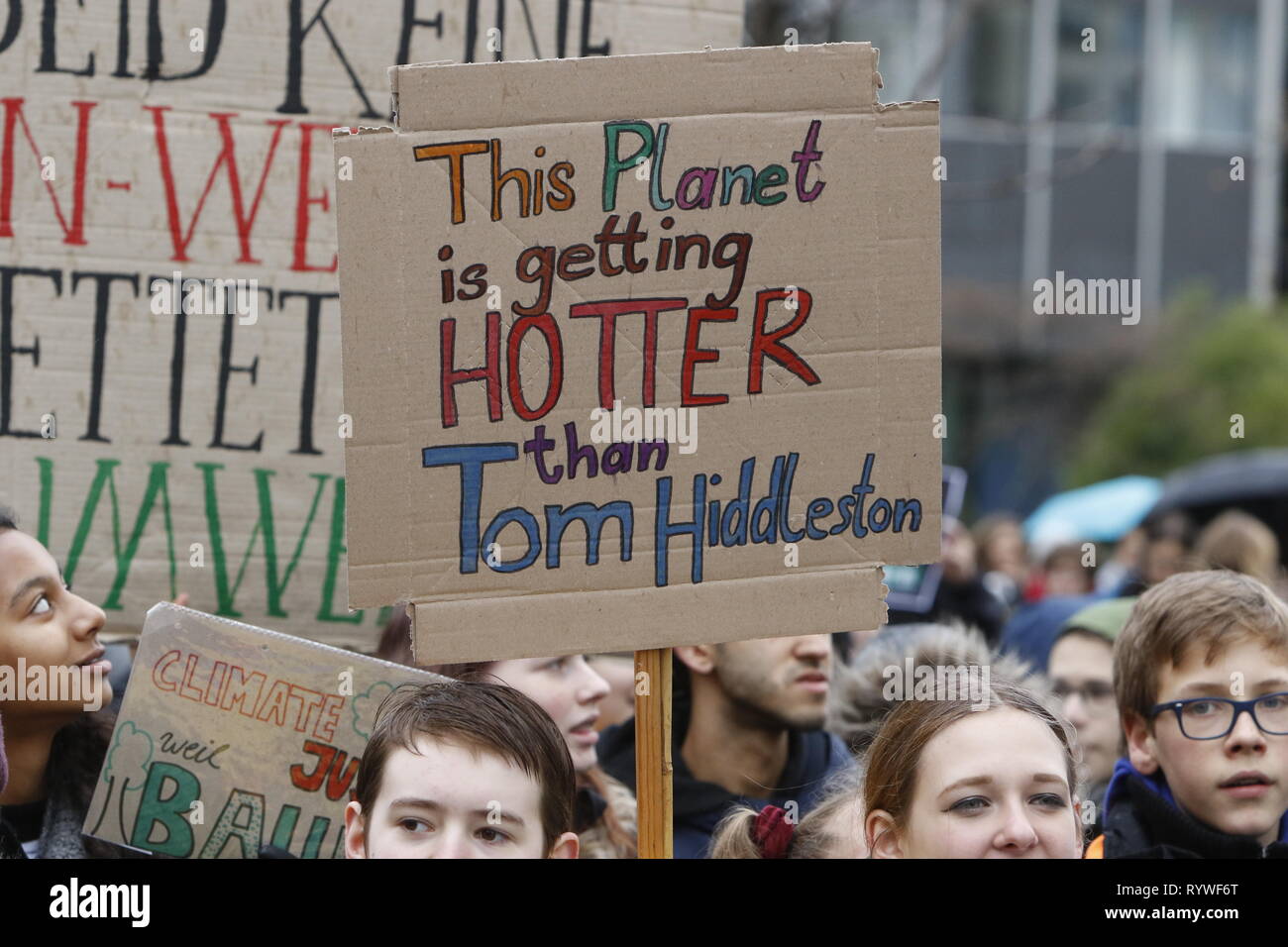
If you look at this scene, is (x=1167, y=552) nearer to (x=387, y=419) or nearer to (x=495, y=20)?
(x=495, y=20)

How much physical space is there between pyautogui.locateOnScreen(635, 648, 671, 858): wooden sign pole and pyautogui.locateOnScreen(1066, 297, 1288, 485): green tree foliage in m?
17.6

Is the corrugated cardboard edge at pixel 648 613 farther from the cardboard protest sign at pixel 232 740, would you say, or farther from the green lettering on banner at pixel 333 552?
the green lettering on banner at pixel 333 552

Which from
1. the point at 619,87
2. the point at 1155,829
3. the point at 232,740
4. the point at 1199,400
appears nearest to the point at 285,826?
the point at 232,740

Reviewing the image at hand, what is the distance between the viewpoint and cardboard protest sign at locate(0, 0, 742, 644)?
2951 millimetres

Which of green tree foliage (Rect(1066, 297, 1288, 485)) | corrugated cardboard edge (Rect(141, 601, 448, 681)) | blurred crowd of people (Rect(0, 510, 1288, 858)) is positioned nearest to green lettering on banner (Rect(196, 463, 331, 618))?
blurred crowd of people (Rect(0, 510, 1288, 858))

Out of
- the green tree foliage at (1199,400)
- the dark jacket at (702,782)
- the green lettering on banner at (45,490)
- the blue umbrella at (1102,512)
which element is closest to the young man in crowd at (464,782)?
the dark jacket at (702,782)

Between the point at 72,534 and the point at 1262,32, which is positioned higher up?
the point at 1262,32

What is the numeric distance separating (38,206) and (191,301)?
329mm

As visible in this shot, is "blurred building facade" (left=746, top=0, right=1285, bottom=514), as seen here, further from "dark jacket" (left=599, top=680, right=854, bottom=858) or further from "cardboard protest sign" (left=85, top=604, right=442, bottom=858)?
"cardboard protest sign" (left=85, top=604, right=442, bottom=858)

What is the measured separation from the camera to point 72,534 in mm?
2977

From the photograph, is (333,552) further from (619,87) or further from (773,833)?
(619,87)

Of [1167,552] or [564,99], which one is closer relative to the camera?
[564,99]

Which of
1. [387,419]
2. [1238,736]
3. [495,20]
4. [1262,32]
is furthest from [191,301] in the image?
[1262,32]

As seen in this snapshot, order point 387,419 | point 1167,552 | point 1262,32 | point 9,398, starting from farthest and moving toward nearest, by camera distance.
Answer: point 1262,32, point 1167,552, point 9,398, point 387,419
